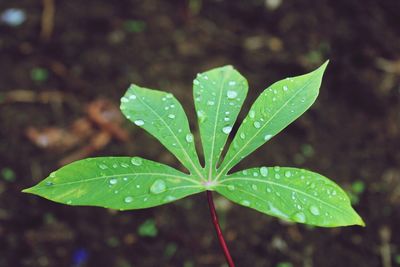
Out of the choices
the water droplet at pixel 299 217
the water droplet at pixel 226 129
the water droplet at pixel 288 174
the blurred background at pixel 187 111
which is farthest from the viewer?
the blurred background at pixel 187 111

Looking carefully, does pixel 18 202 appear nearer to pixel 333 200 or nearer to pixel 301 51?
pixel 333 200

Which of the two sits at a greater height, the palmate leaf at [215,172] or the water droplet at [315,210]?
the palmate leaf at [215,172]


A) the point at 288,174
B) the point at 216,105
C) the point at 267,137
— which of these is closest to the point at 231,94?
the point at 216,105

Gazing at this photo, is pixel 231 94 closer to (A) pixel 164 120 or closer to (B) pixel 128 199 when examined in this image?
(A) pixel 164 120

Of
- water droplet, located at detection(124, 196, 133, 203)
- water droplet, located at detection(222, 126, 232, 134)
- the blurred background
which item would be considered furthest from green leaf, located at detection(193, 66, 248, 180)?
the blurred background

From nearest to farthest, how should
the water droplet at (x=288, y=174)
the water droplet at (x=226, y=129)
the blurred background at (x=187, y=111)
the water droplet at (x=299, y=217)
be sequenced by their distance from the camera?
the water droplet at (x=299, y=217)
the water droplet at (x=288, y=174)
the water droplet at (x=226, y=129)
the blurred background at (x=187, y=111)

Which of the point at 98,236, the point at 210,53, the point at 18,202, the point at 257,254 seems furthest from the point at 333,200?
the point at 210,53

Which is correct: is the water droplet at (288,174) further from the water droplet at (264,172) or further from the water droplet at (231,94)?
the water droplet at (231,94)

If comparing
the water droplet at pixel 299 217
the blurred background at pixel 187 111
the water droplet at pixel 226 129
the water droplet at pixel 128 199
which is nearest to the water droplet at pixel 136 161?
the water droplet at pixel 128 199
